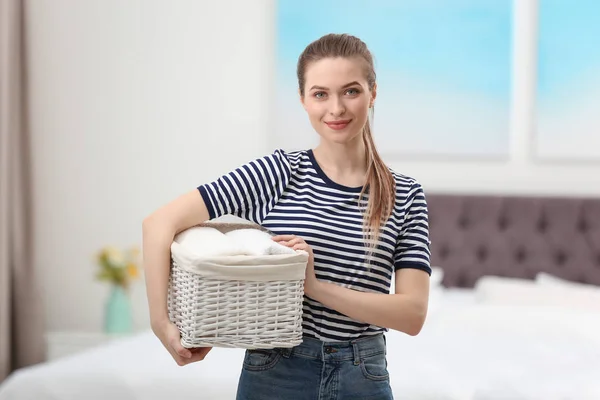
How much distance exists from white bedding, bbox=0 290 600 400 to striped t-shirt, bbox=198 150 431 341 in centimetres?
101

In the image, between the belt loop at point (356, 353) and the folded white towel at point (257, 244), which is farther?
the belt loop at point (356, 353)

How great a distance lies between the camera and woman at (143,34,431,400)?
52.2 inches

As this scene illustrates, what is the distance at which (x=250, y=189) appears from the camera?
4.54 feet
